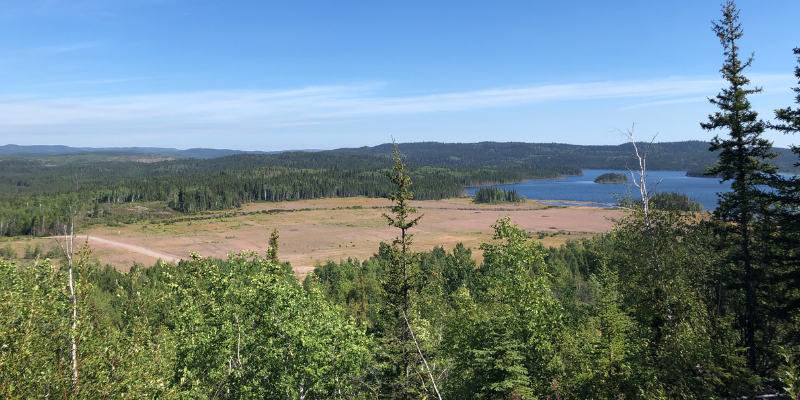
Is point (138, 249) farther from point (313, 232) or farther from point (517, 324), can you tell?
point (517, 324)

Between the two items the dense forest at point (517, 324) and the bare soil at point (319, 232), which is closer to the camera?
the dense forest at point (517, 324)

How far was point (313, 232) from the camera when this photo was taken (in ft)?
401

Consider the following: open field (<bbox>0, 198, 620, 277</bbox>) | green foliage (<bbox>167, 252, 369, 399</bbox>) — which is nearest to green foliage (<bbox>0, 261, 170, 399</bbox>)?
green foliage (<bbox>167, 252, 369, 399</bbox>)

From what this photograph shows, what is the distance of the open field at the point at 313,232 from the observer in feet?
309

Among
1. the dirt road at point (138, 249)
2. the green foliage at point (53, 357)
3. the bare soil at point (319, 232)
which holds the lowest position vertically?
the dirt road at point (138, 249)

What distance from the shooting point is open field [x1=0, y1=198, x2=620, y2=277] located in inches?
3713

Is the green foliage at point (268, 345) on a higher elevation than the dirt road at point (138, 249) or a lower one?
higher

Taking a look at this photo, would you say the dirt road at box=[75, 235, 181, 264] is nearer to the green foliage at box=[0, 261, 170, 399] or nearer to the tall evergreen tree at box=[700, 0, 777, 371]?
the green foliage at box=[0, 261, 170, 399]

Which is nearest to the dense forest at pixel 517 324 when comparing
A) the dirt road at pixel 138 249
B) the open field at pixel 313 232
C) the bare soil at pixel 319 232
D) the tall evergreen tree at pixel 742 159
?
the tall evergreen tree at pixel 742 159

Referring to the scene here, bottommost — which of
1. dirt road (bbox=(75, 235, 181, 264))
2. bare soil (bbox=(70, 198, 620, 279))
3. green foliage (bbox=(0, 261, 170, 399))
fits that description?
dirt road (bbox=(75, 235, 181, 264))

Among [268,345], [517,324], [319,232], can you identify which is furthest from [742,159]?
[319,232]

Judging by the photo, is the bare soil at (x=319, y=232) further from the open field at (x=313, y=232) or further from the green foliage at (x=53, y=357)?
the green foliage at (x=53, y=357)

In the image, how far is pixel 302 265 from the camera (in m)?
81.2

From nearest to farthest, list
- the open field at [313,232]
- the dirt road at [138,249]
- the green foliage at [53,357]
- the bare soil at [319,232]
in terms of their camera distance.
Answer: the green foliage at [53,357], the dirt road at [138,249], the bare soil at [319,232], the open field at [313,232]
